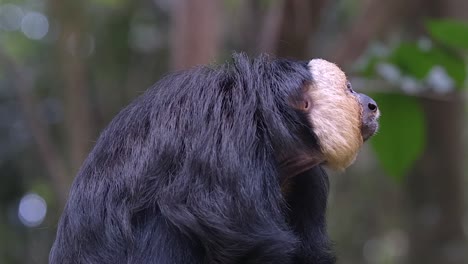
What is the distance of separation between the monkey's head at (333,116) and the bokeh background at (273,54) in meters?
0.79

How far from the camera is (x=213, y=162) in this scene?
170cm

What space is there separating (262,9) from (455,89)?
1.21 m

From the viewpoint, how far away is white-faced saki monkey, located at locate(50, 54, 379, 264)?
1696 millimetres

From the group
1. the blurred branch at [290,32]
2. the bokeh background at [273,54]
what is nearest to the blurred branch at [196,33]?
the bokeh background at [273,54]

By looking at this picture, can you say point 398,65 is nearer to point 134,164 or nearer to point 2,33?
point 134,164

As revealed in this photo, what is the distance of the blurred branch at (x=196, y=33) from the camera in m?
3.04

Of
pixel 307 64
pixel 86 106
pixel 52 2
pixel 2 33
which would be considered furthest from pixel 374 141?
pixel 2 33

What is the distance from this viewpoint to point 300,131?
191 centimetres

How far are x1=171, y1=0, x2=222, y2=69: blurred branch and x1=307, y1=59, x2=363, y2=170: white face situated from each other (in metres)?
1.08

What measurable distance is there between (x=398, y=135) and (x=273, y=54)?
0.55m

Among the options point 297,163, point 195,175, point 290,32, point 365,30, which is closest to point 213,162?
point 195,175

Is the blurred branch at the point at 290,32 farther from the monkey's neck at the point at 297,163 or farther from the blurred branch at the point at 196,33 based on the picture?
the monkey's neck at the point at 297,163

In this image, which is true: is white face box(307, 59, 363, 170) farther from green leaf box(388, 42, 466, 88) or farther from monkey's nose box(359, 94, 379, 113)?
green leaf box(388, 42, 466, 88)

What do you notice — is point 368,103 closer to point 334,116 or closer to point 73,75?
point 334,116
